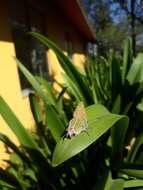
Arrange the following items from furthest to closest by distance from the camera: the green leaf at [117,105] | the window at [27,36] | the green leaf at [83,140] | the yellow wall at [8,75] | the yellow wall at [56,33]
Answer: the yellow wall at [56,33] → the window at [27,36] → the yellow wall at [8,75] → the green leaf at [117,105] → the green leaf at [83,140]

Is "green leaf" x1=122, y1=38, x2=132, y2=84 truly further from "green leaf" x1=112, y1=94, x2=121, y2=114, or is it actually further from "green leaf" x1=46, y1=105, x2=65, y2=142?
"green leaf" x1=46, y1=105, x2=65, y2=142

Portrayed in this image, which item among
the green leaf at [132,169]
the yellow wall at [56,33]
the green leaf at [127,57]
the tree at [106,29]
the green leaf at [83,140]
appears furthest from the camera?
the tree at [106,29]

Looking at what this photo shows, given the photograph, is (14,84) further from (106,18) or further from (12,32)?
(106,18)

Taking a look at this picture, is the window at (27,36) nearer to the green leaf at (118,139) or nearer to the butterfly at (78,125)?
Result: the green leaf at (118,139)

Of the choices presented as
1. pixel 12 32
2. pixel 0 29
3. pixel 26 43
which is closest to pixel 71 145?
pixel 0 29

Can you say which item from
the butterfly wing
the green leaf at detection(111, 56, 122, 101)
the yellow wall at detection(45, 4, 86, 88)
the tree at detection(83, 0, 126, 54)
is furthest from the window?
the tree at detection(83, 0, 126, 54)

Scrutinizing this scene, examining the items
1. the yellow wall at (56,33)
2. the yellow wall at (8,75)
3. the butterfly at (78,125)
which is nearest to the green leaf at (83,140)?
the butterfly at (78,125)
